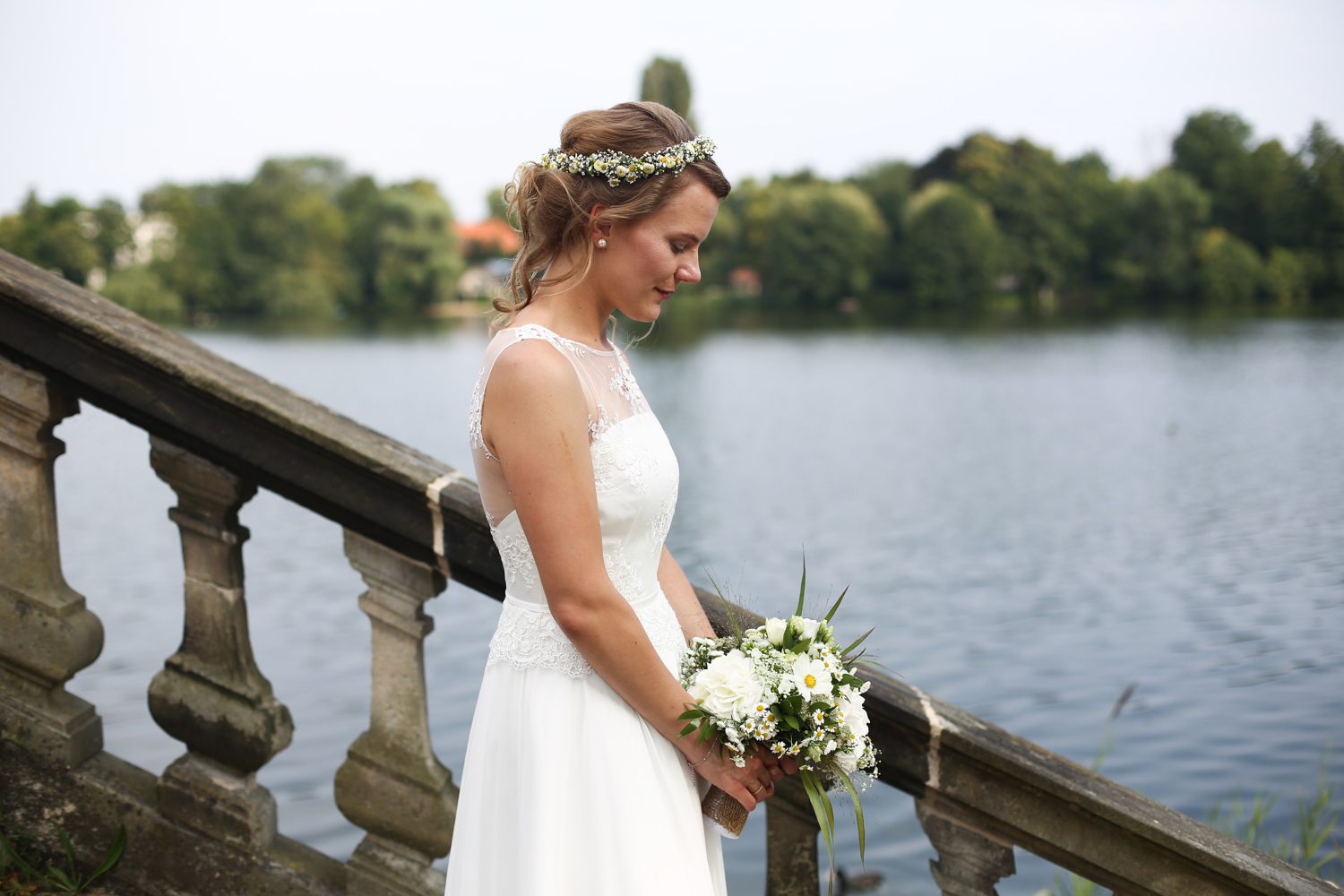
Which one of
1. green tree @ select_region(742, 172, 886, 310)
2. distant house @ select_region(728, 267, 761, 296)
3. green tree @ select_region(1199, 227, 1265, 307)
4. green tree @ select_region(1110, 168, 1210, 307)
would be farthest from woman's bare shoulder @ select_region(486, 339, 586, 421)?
distant house @ select_region(728, 267, 761, 296)

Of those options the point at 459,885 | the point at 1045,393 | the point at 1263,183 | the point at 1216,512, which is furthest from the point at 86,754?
the point at 1263,183

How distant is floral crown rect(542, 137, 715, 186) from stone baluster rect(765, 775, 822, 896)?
1.35 meters

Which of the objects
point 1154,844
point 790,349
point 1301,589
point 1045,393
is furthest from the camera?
point 790,349

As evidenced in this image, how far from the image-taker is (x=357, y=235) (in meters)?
78.9

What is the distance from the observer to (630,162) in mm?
2051

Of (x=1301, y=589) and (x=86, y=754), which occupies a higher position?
(x=86, y=754)

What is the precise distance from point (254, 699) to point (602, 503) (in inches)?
36.2

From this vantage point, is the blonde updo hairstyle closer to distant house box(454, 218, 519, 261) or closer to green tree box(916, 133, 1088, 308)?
green tree box(916, 133, 1088, 308)

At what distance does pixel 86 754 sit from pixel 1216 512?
17932 millimetres

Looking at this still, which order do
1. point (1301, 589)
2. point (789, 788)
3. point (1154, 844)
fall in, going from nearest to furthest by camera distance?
point (1154, 844) → point (789, 788) → point (1301, 589)

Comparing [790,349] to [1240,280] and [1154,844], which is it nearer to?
[1240,280]

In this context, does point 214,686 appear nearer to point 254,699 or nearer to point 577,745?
point 254,699

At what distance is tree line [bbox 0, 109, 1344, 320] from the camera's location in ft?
231

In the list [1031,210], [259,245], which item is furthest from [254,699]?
[1031,210]
